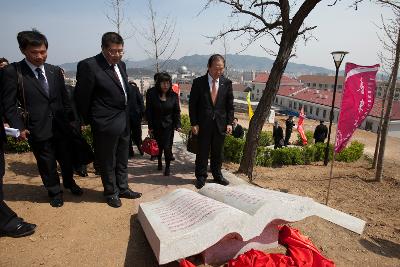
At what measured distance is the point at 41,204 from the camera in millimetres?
4395

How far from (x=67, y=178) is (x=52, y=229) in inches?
41.6

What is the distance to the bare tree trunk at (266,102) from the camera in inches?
258

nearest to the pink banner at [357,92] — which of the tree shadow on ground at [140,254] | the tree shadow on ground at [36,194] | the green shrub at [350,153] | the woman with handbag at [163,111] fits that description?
the woman with handbag at [163,111]

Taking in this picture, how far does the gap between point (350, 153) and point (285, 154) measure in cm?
353

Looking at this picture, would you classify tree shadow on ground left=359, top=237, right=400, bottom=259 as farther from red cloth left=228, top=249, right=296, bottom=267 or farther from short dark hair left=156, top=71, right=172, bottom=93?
short dark hair left=156, top=71, right=172, bottom=93

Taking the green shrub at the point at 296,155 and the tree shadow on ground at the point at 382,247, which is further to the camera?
the green shrub at the point at 296,155

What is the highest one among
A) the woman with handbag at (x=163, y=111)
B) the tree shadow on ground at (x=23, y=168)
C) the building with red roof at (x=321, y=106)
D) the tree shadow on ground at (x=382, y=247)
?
the woman with handbag at (x=163, y=111)

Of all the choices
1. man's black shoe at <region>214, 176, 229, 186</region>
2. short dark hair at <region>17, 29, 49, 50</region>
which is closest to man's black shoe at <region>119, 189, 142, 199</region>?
man's black shoe at <region>214, 176, 229, 186</region>

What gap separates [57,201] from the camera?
4305 millimetres

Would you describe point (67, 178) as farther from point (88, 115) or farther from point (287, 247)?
point (287, 247)

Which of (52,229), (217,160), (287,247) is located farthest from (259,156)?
(52,229)

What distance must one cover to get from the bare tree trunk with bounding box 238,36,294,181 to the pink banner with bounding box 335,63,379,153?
125cm

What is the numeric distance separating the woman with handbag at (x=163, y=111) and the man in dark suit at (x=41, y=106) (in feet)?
5.80

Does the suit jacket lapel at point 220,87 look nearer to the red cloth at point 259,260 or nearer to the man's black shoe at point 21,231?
the red cloth at point 259,260
